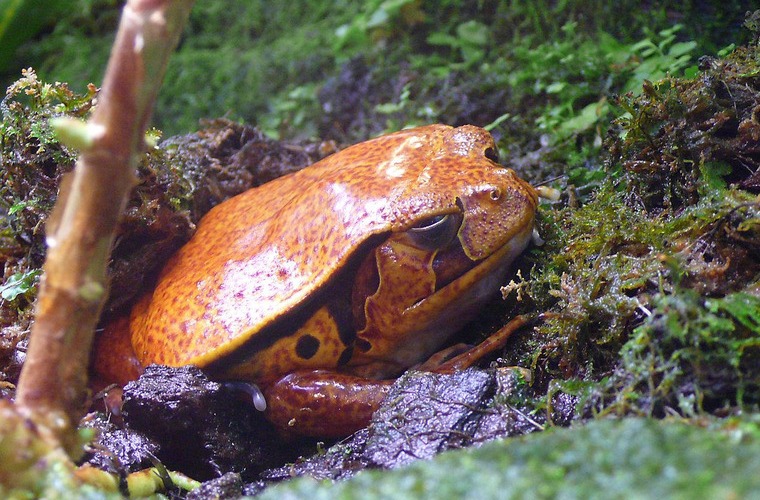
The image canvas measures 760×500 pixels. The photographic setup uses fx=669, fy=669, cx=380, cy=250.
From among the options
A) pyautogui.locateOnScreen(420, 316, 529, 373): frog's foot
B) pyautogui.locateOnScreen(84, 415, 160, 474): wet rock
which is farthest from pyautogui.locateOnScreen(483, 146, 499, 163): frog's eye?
pyautogui.locateOnScreen(84, 415, 160, 474): wet rock

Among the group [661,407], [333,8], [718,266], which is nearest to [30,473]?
[661,407]

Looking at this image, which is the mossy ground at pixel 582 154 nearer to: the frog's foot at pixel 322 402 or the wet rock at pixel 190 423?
the frog's foot at pixel 322 402

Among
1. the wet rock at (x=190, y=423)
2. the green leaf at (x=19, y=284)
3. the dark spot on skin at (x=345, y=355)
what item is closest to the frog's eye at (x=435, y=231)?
the dark spot on skin at (x=345, y=355)

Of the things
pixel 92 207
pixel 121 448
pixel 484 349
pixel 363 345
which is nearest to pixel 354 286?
pixel 363 345

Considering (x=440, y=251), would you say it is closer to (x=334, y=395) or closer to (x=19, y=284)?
(x=334, y=395)

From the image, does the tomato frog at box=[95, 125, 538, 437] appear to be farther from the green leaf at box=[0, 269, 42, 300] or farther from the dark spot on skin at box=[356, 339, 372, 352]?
the green leaf at box=[0, 269, 42, 300]

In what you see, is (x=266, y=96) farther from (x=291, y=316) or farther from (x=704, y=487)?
(x=704, y=487)
